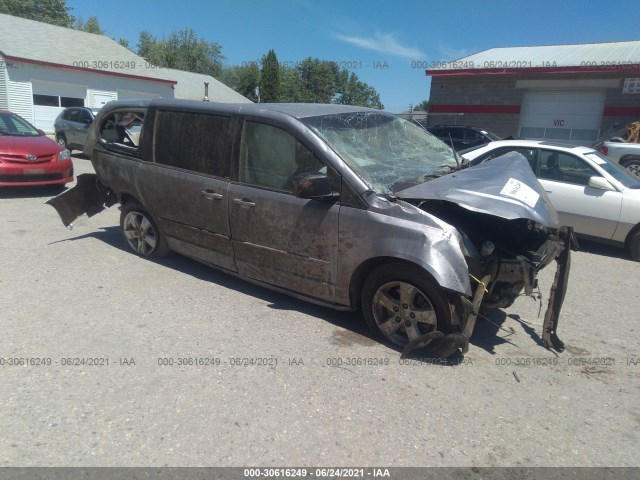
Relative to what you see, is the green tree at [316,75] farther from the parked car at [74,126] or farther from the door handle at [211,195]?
the door handle at [211,195]

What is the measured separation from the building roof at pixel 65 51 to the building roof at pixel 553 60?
59.4ft

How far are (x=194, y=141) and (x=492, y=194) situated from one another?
2.87 metres

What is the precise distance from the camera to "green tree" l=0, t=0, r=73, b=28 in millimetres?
52781

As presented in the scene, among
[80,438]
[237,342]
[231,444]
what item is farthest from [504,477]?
[80,438]

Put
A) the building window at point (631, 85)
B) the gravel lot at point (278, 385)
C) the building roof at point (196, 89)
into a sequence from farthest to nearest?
the building roof at point (196, 89), the building window at point (631, 85), the gravel lot at point (278, 385)

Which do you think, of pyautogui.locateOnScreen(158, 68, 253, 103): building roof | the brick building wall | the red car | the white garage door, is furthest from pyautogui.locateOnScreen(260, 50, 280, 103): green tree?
the red car

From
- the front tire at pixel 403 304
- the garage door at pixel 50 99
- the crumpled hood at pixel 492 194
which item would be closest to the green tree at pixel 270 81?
the garage door at pixel 50 99

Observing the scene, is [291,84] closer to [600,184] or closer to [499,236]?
[600,184]

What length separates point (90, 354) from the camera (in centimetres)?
343

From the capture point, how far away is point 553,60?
20109 millimetres

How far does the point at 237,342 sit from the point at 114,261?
2556 mm

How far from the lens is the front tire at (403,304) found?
335 cm

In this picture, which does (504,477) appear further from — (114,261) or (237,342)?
(114,261)

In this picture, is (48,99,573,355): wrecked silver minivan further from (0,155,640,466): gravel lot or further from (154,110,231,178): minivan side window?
(0,155,640,466): gravel lot
